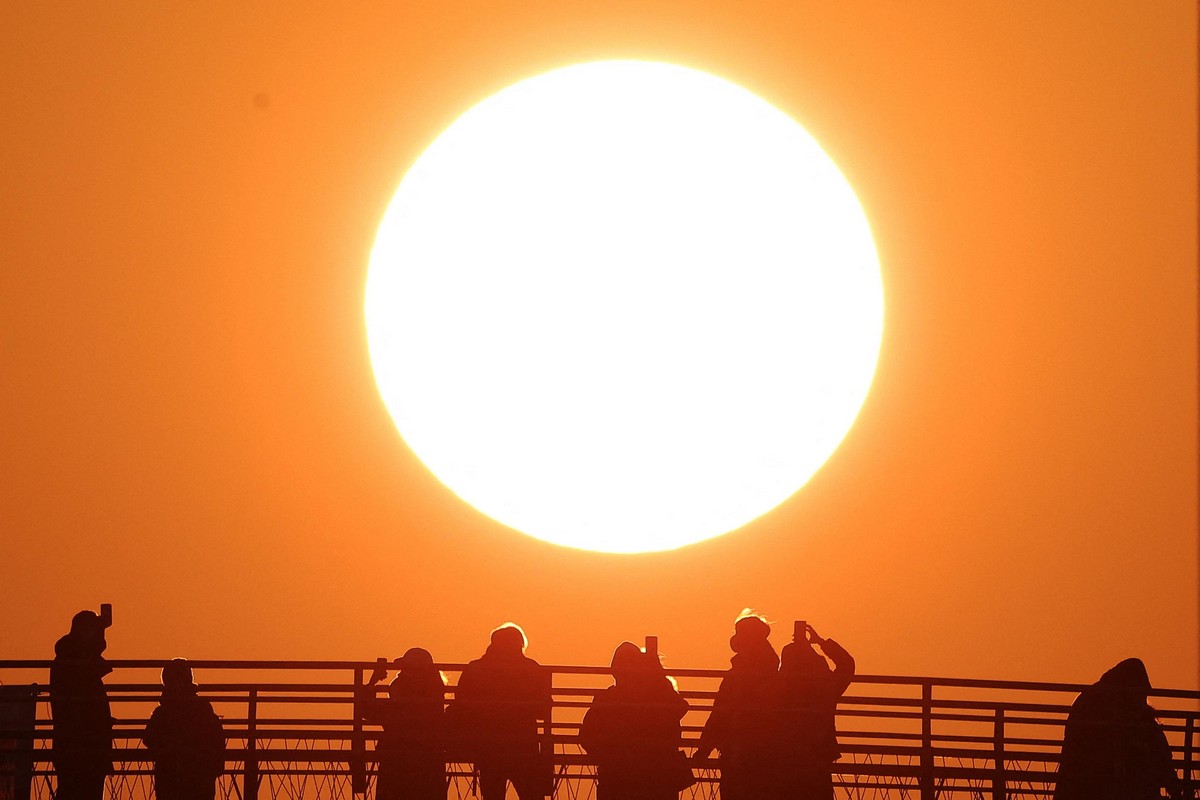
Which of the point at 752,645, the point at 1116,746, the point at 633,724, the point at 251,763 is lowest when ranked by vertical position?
the point at 251,763

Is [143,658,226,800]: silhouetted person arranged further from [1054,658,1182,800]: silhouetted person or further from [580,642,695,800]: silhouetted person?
[1054,658,1182,800]: silhouetted person

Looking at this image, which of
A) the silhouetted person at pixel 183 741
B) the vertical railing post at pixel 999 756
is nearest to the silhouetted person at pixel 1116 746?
the vertical railing post at pixel 999 756

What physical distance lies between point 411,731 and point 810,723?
3.24 metres

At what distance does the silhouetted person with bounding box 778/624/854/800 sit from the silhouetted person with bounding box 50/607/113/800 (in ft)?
18.7

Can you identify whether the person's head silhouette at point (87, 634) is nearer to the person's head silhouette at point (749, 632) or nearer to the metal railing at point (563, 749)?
the metal railing at point (563, 749)

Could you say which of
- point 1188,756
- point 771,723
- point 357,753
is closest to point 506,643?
point 357,753

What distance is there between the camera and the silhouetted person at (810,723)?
513 inches

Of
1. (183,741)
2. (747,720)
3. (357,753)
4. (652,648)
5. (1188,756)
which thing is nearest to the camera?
(747,720)

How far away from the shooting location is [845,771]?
45.5 feet

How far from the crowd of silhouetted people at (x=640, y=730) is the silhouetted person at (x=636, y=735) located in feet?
0.03

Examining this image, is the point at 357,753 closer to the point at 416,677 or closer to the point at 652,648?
the point at 416,677

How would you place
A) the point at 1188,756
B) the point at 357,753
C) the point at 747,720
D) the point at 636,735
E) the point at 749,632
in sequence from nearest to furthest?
1. the point at 636,735
2. the point at 747,720
3. the point at 749,632
4. the point at 357,753
5. the point at 1188,756

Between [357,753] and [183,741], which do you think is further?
[357,753]

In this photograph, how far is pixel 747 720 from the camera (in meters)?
13.1
